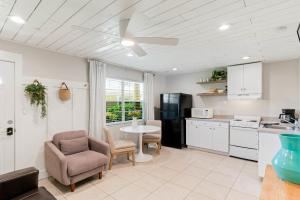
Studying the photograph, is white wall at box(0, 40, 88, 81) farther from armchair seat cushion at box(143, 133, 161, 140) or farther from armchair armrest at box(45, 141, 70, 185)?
armchair seat cushion at box(143, 133, 161, 140)

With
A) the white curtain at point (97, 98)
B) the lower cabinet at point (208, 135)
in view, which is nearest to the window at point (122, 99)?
the white curtain at point (97, 98)

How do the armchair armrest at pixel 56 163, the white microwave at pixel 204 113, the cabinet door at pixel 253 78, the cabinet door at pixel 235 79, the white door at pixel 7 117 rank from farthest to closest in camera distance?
the white microwave at pixel 204 113 < the cabinet door at pixel 235 79 < the cabinet door at pixel 253 78 < the white door at pixel 7 117 < the armchair armrest at pixel 56 163

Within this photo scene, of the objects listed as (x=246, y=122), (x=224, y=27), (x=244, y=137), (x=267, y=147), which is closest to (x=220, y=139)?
(x=244, y=137)

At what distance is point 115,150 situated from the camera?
343 cm

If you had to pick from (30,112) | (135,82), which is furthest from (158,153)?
(30,112)

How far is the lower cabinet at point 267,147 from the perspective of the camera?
2.69 meters

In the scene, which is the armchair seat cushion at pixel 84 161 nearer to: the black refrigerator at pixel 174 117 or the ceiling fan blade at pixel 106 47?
the ceiling fan blade at pixel 106 47

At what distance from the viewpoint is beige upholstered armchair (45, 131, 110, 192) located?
8.08ft

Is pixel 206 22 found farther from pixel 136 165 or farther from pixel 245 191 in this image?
pixel 136 165

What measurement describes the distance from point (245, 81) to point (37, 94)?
14.9 ft

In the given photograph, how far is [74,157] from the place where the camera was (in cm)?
278

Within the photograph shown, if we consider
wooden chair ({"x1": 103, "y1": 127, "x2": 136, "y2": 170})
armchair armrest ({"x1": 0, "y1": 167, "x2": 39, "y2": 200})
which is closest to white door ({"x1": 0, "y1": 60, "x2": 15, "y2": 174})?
armchair armrest ({"x1": 0, "y1": 167, "x2": 39, "y2": 200})

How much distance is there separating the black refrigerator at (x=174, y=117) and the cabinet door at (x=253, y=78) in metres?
1.63

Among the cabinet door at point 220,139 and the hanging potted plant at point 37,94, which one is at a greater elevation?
the hanging potted plant at point 37,94
